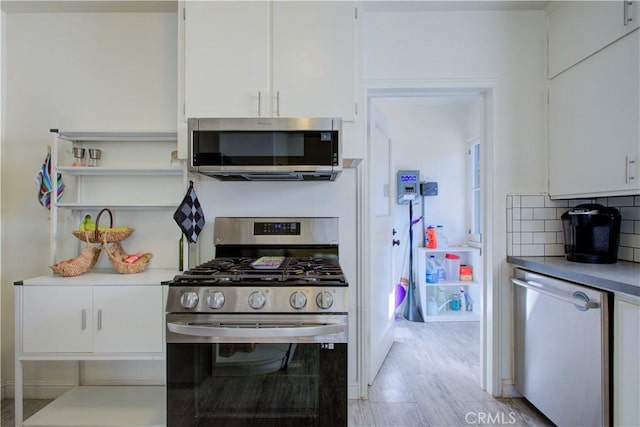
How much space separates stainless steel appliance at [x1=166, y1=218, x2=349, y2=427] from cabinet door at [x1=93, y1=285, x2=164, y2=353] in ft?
1.17

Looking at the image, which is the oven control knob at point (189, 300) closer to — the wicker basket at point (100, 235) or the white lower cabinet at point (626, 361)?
the wicker basket at point (100, 235)

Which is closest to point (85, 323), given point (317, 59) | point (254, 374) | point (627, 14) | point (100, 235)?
point (100, 235)

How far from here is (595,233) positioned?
169 cm

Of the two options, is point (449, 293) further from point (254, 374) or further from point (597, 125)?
point (254, 374)

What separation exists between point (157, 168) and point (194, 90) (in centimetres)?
51

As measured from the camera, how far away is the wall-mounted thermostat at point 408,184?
11.6 feet

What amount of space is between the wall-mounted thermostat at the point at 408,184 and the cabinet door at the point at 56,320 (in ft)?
9.47

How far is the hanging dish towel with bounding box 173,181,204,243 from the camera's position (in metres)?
1.78

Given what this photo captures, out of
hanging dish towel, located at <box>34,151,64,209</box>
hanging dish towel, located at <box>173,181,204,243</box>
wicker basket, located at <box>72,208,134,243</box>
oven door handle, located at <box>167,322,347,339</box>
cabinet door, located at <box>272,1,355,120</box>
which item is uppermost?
cabinet door, located at <box>272,1,355,120</box>

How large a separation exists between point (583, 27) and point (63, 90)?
10.1 feet

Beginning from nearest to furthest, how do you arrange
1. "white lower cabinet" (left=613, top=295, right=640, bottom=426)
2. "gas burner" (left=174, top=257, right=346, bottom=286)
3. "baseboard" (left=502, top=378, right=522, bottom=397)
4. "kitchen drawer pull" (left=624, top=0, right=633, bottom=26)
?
"white lower cabinet" (left=613, top=295, right=640, bottom=426) → "gas burner" (left=174, top=257, right=346, bottom=286) → "kitchen drawer pull" (left=624, top=0, right=633, bottom=26) → "baseboard" (left=502, top=378, right=522, bottom=397)

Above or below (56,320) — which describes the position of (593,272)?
above

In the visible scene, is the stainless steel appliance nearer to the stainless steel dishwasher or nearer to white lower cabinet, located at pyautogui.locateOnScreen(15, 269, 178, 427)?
white lower cabinet, located at pyautogui.locateOnScreen(15, 269, 178, 427)

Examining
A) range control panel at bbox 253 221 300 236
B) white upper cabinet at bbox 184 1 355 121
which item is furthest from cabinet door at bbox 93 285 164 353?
white upper cabinet at bbox 184 1 355 121
